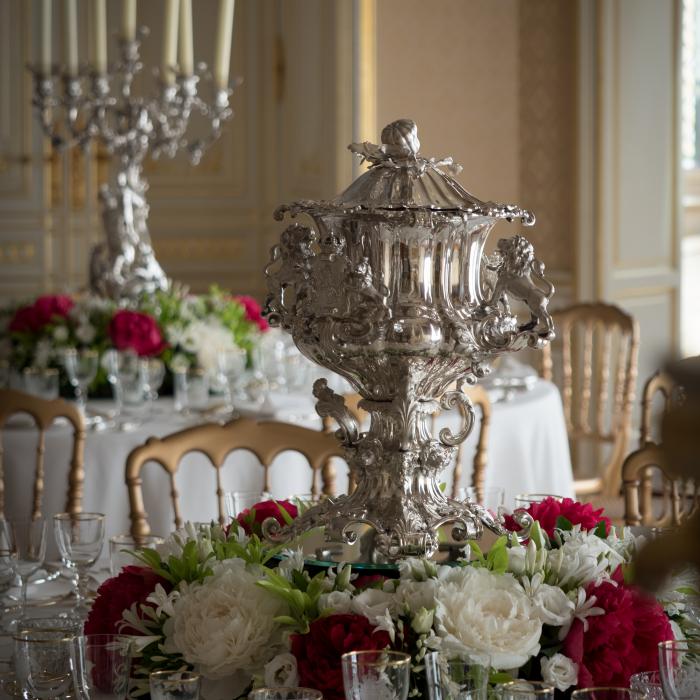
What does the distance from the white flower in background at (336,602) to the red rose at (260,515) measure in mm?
280

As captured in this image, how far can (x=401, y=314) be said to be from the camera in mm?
1190

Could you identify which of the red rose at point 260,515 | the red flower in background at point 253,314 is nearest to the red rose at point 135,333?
the red flower in background at point 253,314

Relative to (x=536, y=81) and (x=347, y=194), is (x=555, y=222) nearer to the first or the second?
(x=536, y=81)

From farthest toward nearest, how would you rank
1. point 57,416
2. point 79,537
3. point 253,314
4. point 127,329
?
point 253,314
point 127,329
point 57,416
point 79,537

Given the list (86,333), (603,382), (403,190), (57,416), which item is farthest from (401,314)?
(603,382)

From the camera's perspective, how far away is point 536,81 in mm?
5613

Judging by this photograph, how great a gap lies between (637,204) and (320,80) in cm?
161

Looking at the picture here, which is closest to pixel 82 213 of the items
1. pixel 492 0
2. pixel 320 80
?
pixel 320 80

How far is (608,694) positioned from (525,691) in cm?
6

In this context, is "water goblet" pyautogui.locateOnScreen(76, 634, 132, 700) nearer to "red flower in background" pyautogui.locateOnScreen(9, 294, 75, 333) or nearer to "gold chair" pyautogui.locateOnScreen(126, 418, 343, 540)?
"gold chair" pyautogui.locateOnScreen(126, 418, 343, 540)

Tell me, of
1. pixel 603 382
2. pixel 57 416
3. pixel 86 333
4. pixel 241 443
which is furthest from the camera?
pixel 603 382

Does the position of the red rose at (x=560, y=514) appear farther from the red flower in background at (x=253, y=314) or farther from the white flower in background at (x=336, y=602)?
the red flower in background at (x=253, y=314)

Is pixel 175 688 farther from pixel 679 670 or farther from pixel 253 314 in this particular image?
pixel 253 314

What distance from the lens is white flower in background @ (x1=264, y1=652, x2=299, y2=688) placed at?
1.02 meters
